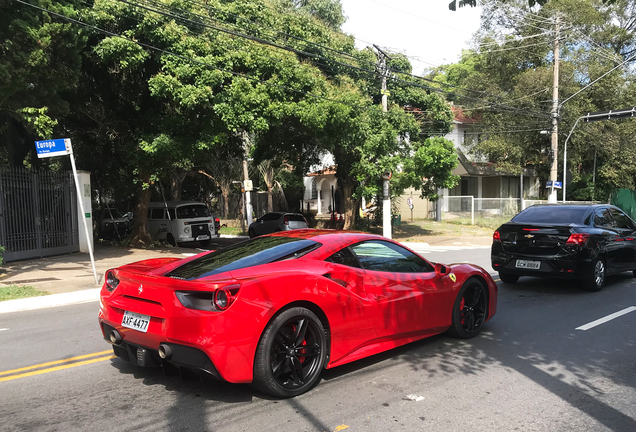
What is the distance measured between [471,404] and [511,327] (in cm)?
282

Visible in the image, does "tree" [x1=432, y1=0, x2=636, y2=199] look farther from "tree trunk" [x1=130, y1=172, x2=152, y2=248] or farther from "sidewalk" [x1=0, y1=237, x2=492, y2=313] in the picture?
"sidewalk" [x1=0, y1=237, x2=492, y2=313]

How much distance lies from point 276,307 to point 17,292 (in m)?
8.03

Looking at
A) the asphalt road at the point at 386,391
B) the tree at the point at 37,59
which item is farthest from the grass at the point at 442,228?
the asphalt road at the point at 386,391

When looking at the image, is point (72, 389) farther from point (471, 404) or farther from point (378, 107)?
point (378, 107)

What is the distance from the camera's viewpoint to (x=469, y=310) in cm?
608

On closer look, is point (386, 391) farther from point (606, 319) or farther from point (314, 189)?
point (314, 189)

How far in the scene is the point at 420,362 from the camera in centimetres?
516

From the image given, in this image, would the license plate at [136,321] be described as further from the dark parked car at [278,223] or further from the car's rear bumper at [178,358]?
the dark parked car at [278,223]

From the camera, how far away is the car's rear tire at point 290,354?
156 inches

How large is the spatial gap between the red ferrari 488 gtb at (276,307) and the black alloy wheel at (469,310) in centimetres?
30

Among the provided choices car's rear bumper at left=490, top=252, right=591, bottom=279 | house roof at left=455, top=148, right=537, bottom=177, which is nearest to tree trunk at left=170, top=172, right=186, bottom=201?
house roof at left=455, top=148, right=537, bottom=177

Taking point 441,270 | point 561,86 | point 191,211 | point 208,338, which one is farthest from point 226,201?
point 208,338

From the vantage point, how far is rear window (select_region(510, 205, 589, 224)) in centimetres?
915

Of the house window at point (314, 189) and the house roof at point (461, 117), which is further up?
the house roof at point (461, 117)
